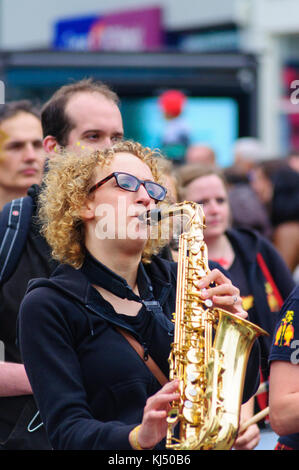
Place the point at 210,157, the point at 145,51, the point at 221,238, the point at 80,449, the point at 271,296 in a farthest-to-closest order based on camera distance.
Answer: the point at 145,51, the point at 210,157, the point at 221,238, the point at 271,296, the point at 80,449

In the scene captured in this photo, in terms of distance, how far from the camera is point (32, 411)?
339cm

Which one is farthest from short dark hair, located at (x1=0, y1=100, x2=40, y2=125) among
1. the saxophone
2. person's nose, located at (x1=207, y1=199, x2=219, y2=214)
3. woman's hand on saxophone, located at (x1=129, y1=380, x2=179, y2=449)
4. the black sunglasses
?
woman's hand on saxophone, located at (x1=129, y1=380, x2=179, y2=449)

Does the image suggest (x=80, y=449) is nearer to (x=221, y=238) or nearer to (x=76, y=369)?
(x=76, y=369)

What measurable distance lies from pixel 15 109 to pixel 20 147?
0.21m

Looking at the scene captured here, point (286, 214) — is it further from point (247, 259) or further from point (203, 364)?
point (203, 364)

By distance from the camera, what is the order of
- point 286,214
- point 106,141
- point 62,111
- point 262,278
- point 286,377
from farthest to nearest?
point 286,214
point 262,278
point 62,111
point 106,141
point 286,377

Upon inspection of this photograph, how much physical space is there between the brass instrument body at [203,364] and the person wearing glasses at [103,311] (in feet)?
0.23

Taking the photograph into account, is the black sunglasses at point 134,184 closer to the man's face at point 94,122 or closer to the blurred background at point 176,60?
the man's face at point 94,122

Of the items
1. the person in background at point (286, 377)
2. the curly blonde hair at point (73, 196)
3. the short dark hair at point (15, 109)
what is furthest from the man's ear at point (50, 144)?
the person in background at point (286, 377)

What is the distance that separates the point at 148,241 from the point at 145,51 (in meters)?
8.05

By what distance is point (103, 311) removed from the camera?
2803 millimetres

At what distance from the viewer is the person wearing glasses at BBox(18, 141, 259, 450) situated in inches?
102

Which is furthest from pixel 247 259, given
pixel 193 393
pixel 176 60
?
pixel 176 60
